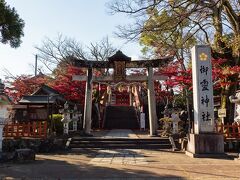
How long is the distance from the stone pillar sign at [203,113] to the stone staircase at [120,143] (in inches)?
113

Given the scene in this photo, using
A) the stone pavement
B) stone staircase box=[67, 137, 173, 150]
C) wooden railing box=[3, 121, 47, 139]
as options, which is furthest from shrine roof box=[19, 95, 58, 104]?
the stone pavement

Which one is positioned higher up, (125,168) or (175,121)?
(175,121)

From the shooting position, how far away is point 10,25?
39.6 ft

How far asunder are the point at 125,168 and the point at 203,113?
17.3 feet

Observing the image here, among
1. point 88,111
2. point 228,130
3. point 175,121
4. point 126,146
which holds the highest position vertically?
point 88,111

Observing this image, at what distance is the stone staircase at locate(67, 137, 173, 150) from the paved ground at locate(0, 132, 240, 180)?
142 inches

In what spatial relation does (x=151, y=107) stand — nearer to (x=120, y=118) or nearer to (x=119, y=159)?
(x=119, y=159)

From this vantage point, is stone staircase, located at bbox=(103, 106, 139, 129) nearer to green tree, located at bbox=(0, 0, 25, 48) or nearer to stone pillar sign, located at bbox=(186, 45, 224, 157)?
stone pillar sign, located at bbox=(186, 45, 224, 157)

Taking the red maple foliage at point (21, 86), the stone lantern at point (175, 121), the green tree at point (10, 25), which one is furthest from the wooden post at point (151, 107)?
the red maple foliage at point (21, 86)

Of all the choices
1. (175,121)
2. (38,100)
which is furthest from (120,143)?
(38,100)

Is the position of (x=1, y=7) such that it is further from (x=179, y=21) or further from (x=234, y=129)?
(x=234, y=129)

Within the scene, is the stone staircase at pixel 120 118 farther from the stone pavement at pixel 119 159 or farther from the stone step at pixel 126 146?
the stone pavement at pixel 119 159

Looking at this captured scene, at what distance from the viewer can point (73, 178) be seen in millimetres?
9555

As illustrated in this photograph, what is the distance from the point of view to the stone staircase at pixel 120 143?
18.1 m
